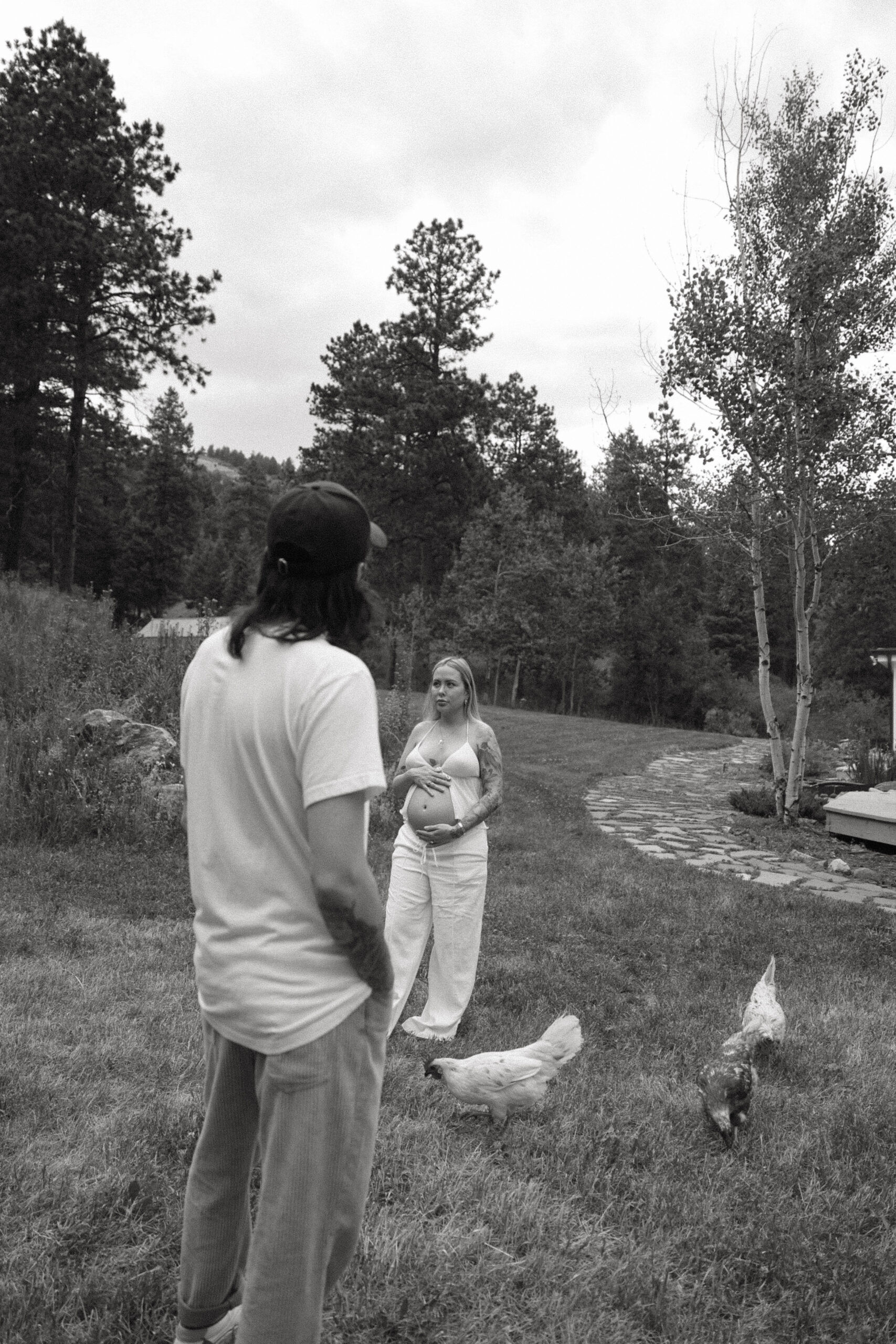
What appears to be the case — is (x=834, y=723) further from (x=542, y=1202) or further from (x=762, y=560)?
(x=542, y=1202)

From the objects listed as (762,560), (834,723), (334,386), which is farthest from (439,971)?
(334,386)

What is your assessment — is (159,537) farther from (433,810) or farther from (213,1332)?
(213,1332)

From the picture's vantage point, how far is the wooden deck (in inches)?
430

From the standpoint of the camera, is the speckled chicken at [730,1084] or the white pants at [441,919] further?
the white pants at [441,919]

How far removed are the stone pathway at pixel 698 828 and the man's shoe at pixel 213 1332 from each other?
724cm

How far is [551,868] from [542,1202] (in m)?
5.58

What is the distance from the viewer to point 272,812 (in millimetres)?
1736

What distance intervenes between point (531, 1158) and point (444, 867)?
1482mm

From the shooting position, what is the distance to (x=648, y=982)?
5688 millimetres

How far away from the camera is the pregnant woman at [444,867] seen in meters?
4.57

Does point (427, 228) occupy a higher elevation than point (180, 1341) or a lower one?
higher

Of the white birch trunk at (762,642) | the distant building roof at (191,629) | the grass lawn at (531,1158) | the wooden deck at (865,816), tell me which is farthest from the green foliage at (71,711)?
the wooden deck at (865,816)

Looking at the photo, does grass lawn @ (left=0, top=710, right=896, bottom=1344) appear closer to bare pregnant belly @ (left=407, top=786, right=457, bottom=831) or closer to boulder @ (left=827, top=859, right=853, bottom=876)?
bare pregnant belly @ (left=407, top=786, right=457, bottom=831)

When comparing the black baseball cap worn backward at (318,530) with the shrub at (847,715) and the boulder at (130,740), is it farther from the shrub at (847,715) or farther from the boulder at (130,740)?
the shrub at (847,715)
